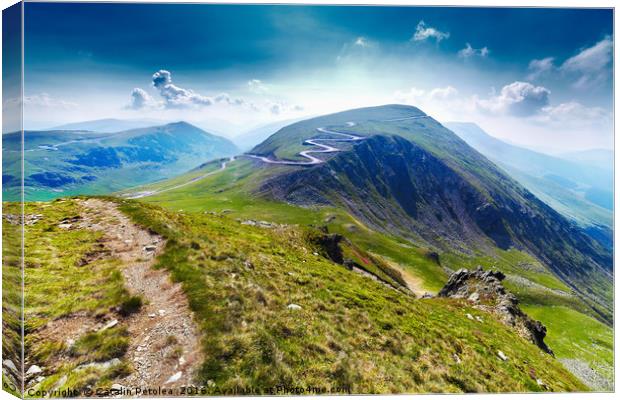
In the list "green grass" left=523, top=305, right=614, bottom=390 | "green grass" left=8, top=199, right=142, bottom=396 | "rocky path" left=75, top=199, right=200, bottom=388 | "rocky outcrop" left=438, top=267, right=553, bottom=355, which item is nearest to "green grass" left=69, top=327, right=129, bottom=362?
"green grass" left=8, top=199, right=142, bottom=396

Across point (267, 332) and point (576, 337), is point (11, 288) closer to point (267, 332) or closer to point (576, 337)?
point (267, 332)

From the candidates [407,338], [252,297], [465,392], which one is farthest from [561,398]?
[252,297]

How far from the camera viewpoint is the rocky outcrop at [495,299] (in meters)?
27.4

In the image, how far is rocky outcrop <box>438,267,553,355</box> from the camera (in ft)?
90.0

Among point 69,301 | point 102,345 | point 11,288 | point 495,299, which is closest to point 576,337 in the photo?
point 495,299

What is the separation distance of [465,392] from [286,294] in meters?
9.09

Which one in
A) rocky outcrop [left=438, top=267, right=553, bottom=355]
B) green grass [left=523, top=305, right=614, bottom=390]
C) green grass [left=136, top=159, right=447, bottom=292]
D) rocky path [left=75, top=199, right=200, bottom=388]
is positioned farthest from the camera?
green grass [left=136, top=159, right=447, bottom=292]

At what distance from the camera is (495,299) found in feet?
105

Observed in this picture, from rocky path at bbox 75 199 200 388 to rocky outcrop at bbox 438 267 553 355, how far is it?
26.6 m

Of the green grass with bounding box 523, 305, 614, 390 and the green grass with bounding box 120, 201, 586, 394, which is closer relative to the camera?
the green grass with bounding box 120, 201, 586, 394

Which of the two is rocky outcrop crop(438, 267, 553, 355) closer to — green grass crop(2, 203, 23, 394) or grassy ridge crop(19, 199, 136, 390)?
grassy ridge crop(19, 199, 136, 390)

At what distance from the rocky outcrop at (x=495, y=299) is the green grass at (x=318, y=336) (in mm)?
7350

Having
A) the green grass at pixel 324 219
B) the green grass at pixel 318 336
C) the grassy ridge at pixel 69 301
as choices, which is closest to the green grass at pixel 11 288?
the grassy ridge at pixel 69 301

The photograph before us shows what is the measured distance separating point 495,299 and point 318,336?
27.3 m
